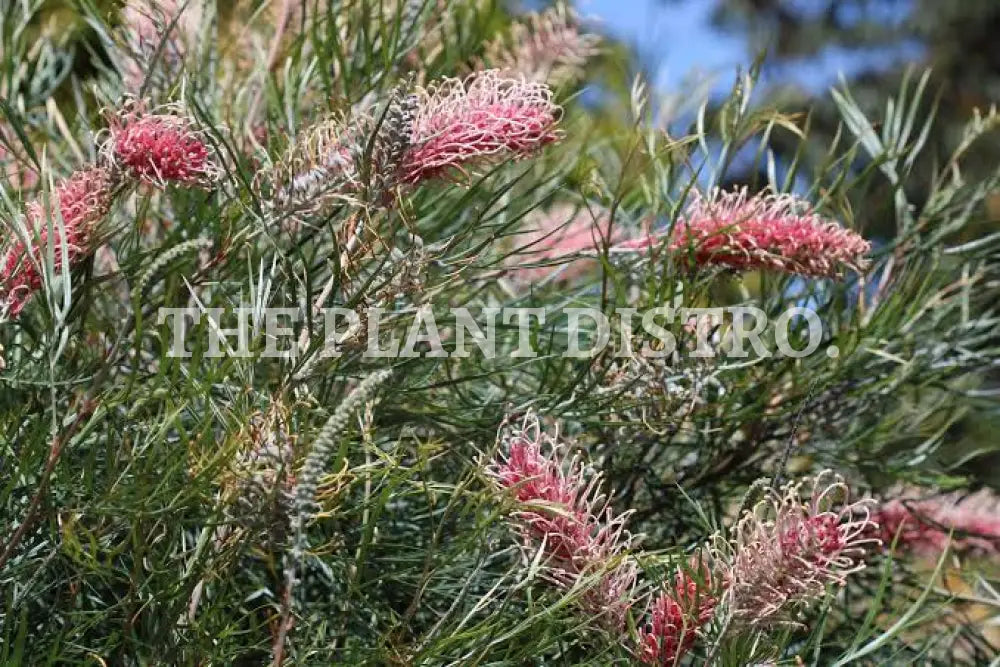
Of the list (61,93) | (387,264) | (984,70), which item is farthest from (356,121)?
(984,70)

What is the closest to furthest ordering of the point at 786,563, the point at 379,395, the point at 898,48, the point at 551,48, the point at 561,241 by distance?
1. the point at 786,563
2. the point at 379,395
3. the point at 561,241
4. the point at 551,48
5. the point at 898,48

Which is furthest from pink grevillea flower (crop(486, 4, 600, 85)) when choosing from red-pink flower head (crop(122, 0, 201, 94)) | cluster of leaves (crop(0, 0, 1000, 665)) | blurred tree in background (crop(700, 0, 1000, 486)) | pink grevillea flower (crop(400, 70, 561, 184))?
blurred tree in background (crop(700, 0, 1000, 486))

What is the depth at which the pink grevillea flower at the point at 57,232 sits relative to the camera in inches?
19.1

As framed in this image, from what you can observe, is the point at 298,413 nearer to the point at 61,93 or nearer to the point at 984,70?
the point at 61,93

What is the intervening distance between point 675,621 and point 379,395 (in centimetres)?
17

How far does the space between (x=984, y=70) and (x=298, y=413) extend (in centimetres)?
398

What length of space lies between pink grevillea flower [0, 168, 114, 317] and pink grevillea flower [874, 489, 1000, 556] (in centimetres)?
43

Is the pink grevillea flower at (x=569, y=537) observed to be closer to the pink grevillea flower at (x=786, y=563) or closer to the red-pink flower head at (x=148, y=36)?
the pink grevillea flower at (x=786, y=563)

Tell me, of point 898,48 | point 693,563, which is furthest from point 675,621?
point 898,48

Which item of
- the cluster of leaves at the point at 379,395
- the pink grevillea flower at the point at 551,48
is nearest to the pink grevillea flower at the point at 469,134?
the cluster of leaves at the point at 379,395

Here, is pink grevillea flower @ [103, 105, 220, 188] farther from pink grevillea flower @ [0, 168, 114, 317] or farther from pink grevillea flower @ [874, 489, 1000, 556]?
pink grevillea flower @ [874, 489, 1000, 556]

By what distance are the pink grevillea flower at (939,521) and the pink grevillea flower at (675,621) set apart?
0.27 m

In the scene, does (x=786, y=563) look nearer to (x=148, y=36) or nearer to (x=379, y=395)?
(x=379, y=395)

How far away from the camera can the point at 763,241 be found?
1.92 feet
